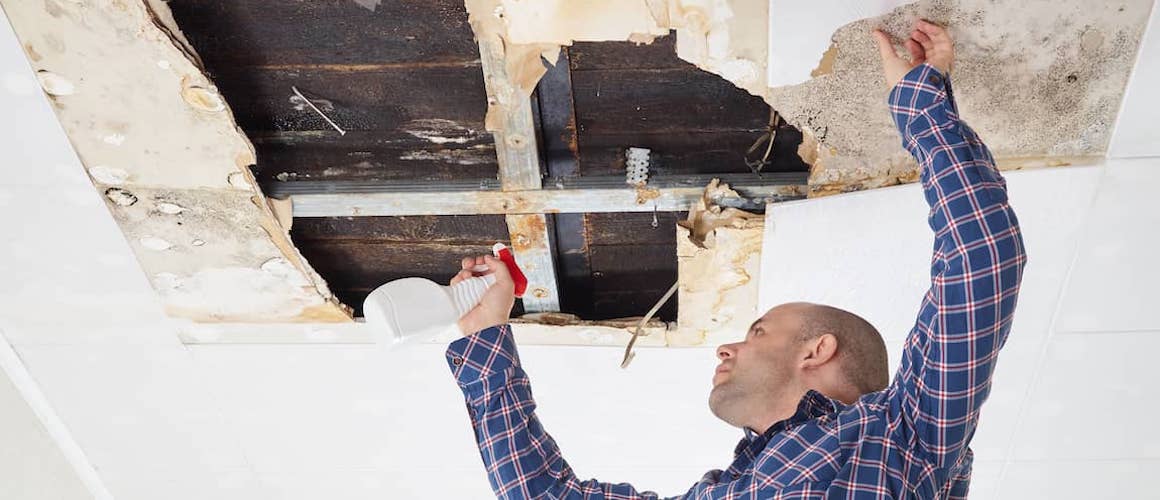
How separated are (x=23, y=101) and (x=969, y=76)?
1.50m

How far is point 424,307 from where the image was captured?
1.41 metres

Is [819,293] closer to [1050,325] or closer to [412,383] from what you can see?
[1050,325]

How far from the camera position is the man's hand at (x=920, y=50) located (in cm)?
119

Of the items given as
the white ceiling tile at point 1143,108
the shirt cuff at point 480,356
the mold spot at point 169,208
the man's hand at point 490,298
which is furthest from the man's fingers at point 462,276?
the white ceiling tile at point 1143,108

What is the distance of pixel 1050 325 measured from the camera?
1.63 metres

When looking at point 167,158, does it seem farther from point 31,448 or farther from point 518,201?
point 31,448

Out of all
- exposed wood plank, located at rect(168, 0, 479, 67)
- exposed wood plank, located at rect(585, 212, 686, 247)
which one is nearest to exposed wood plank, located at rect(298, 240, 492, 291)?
exposed wood plank, located at rect(585, 212, 686, 247)

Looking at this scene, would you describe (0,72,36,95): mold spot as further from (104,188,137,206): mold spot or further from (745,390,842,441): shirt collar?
(745,390,842,441): shirt collar

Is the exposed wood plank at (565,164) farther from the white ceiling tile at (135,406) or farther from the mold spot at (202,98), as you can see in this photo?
the white ceiling tile at (135,406)

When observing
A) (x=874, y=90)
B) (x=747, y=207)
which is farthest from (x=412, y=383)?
(x=874, y=90)

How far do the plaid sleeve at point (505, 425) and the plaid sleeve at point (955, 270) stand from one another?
1.55 feet

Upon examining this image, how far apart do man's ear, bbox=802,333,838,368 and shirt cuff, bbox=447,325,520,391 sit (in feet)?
1.58

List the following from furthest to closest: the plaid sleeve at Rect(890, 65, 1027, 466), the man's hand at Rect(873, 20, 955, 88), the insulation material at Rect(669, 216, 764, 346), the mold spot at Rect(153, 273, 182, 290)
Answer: the mold spot at Rect(153, 273, 182, 290)
the insulation material at Rect(669, 216, 764, 346)
the man's hand at Rect(873, 20, 955, 88)
the plaid sleeve at Rect(890, 65, 1027, 466)

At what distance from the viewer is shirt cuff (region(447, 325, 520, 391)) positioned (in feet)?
4.33
